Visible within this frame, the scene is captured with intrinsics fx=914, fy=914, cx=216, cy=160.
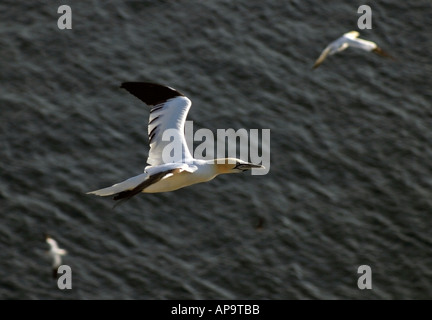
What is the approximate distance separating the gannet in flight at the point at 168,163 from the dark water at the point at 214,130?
19.4 ft

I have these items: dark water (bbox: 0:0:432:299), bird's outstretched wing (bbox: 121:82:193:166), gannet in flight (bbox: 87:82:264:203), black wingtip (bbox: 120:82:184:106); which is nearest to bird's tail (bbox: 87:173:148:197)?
gannet in flight (bbox: 87:82:264:203)

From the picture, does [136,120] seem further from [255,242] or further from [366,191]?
[366,191]

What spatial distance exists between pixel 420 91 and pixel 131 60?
9.00 meters

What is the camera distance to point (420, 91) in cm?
2845

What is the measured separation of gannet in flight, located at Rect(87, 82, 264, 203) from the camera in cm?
1638

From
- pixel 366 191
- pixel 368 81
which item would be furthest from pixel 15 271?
pixel 368 81

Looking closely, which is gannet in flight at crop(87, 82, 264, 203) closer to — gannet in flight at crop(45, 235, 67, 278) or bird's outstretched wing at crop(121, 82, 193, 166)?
bird's outstretched wing at crop(121, 82, 193, 166)

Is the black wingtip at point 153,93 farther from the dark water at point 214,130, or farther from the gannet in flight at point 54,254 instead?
the dark water at point 214,130

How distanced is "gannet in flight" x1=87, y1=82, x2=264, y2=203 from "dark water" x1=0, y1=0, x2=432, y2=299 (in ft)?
19.4

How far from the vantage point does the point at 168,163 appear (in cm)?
1691

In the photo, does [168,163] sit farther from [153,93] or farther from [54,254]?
[54,254]

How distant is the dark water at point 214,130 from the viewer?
76.9ft

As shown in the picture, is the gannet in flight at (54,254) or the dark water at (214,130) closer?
the gannet in flight at (54,254)

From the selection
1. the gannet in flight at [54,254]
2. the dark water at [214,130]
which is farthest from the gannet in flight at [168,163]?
the dark water at [214,130]
